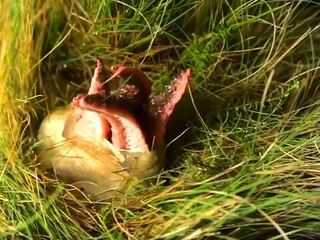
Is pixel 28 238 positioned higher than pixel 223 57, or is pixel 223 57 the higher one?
pixel 223 57

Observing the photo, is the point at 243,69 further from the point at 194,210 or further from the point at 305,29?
the point at 194,210

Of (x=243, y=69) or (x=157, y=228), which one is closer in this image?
(x=157, y=228)

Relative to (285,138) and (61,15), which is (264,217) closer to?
(285,138)

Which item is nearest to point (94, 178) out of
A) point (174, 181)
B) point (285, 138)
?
point (174, 181)

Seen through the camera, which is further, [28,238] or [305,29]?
[305,29]

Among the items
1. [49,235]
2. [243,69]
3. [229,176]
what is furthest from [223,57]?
[49,235]

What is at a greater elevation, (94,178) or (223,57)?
(223,57)
